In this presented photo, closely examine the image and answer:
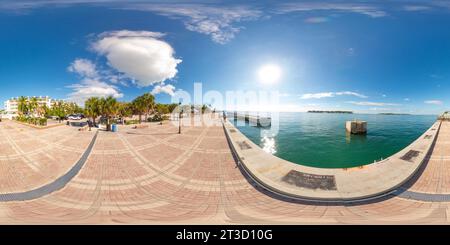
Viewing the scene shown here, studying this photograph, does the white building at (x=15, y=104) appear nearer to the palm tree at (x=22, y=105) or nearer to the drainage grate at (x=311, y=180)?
the palm tree at (x=22, y=105)

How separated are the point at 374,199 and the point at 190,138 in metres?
5.56

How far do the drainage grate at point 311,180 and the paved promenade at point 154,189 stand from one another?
0.52 metres

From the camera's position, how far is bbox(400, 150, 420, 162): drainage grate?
5.65 metres

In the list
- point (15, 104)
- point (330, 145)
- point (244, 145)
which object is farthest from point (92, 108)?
point (330, 145)

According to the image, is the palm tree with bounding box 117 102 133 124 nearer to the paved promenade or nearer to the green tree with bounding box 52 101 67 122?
the paved promenade

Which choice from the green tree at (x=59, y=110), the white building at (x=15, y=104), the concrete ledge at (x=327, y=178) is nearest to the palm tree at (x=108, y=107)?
the green tree at (x=59, y=110)

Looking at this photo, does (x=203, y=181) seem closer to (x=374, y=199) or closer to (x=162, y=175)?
(x=162, y=175)

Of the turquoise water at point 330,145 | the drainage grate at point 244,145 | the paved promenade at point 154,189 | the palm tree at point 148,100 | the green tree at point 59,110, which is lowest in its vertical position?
the turquoise water at point 330,145

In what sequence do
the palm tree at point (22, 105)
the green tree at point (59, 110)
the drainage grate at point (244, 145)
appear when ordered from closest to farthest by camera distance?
the palm tree at point (22, 105) < the green tree at point (59, 110) < the drainage grate at point (244, 145)

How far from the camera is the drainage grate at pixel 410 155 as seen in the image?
5648 millimetres

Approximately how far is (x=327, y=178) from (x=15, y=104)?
367 inches
